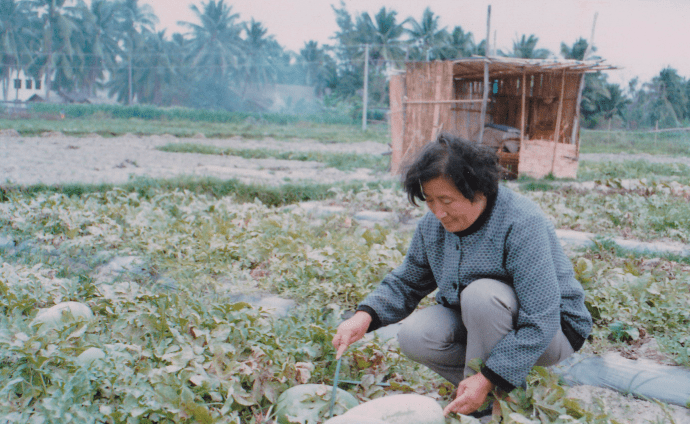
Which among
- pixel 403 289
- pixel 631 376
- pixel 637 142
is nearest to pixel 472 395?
pixel 403 289

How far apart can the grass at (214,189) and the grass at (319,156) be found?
3.93m

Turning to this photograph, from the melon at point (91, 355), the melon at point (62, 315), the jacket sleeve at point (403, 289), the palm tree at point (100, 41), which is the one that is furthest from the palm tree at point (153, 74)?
the jacket sleeve at point (403, 289)

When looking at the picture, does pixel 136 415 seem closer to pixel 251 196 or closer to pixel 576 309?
pixel 576 309

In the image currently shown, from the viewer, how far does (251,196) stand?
20.7ft

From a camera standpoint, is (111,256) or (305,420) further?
(111,256)

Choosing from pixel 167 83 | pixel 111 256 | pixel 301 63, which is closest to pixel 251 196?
pixel 111 256

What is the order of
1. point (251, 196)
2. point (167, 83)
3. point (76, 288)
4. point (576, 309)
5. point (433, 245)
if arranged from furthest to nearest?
1. point (167, 83)
2. point (251, 196)
3. point (76, 288)
4. point (433, 245)
5. point (576, 309)

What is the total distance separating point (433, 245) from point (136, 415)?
1203mm

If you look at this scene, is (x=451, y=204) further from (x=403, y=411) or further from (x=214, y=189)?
(x=214, y=189)

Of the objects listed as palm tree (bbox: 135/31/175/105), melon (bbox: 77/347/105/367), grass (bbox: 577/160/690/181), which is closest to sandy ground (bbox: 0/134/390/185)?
grass (bbox: 577/160/690/181)

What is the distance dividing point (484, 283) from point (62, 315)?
5.91ft

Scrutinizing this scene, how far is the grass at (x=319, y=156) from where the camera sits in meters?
11.1

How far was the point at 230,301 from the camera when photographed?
3.15m

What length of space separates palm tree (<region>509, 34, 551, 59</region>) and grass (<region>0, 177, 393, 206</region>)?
3445 centimetres
